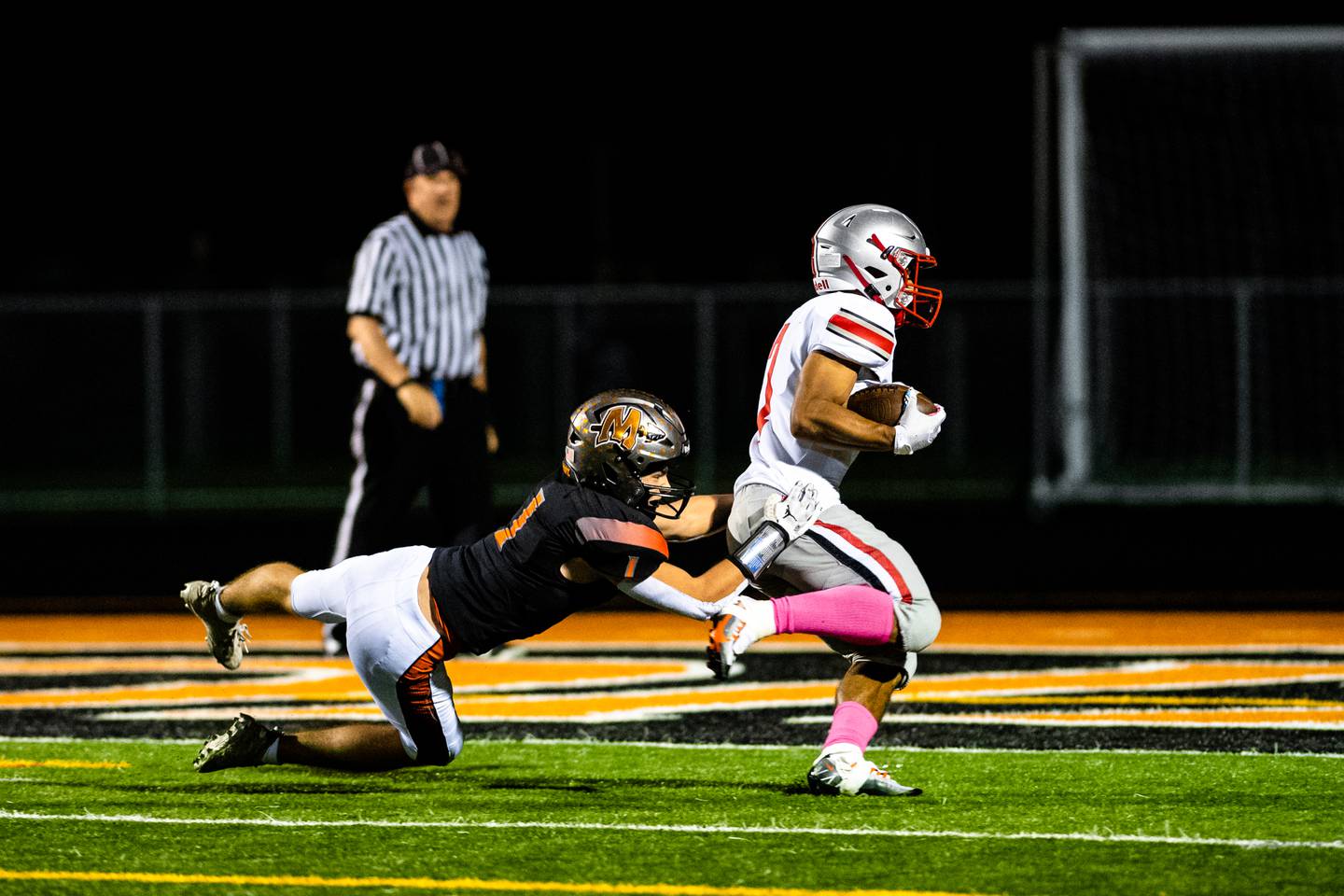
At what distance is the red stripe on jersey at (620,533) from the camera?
485cm

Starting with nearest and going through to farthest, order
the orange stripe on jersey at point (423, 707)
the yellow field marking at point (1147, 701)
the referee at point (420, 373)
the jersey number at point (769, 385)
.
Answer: the orange stripe on jersey at point (423, 707), the jersey number at point (769, 385), the yellow field marking at point (1147, 701), the referee at point (420, 373)

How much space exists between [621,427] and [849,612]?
0.65 metres

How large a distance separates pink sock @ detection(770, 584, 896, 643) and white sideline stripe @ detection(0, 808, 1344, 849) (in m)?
0.48

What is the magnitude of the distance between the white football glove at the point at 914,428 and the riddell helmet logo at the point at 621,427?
0.60 m

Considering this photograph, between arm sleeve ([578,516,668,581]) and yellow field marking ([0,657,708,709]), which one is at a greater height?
arm sleeve ([578,516,668,581])

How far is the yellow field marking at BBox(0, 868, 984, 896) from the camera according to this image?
411 centimetres

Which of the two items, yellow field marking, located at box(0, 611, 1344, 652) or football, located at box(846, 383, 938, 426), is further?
yellow field marking, located at box(0, 611, 1344, 652)

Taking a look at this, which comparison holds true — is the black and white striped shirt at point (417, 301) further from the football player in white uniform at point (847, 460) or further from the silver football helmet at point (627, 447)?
the silver football helmet at point (627, 447)

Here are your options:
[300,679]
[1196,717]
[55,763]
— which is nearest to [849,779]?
[1196,717]

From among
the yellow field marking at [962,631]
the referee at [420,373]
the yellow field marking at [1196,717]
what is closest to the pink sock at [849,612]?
the yellow field marking at [1196,717]

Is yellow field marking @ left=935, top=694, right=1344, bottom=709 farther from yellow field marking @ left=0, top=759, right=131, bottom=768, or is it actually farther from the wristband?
yellow field marking @ left=0, top=759, right=131, bottom=768

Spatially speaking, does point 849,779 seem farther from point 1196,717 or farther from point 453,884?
point 1196,717

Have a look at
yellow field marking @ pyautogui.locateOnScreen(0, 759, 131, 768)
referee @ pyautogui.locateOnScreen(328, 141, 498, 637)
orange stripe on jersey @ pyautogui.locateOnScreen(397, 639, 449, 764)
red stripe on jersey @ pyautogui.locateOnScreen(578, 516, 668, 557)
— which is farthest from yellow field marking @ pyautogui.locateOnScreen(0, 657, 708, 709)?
red stripe on jersey @ pyautogui.locateOnScreen(578, 516, 668, 557)

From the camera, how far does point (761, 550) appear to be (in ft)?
16.3
